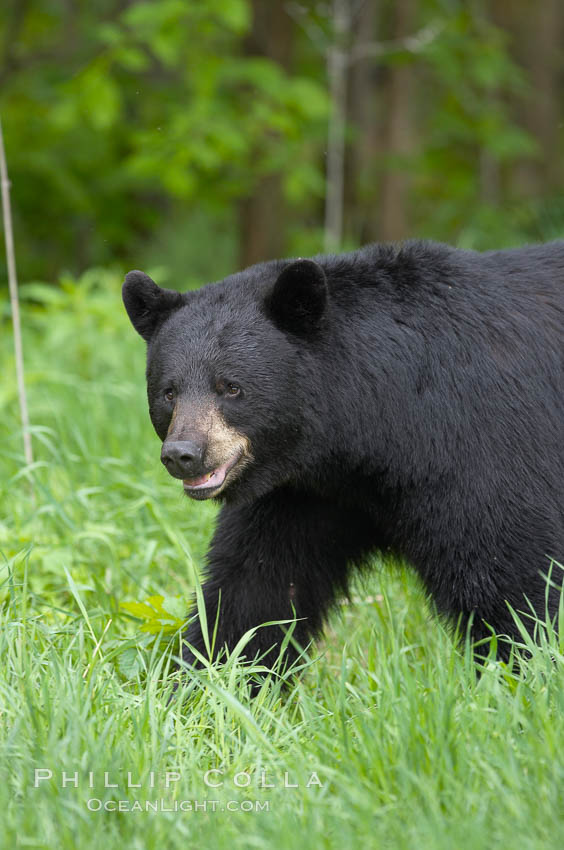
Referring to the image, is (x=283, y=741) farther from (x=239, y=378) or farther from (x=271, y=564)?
(x=239, y=378)

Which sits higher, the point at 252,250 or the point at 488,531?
the point at 252,250

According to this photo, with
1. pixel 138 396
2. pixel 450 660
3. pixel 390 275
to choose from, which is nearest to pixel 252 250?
pixel 138 396

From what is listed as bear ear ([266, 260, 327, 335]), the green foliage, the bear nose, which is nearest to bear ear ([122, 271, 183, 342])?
bear ear ([266, 260, 327, 335])

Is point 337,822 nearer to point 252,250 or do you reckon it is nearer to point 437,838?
point 437,838

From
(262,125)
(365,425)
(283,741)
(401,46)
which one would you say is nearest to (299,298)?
(365,425)

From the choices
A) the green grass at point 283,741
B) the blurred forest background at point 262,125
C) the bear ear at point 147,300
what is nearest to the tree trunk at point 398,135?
the blurred forest background at point 262,125

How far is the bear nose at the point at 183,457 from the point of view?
301 centimetres

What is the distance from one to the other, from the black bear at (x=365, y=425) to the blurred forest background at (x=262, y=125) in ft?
15.8

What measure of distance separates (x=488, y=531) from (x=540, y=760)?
88 centimetres

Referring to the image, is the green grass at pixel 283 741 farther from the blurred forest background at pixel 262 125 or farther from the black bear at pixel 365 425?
the blurred forest background at pixel 262 125

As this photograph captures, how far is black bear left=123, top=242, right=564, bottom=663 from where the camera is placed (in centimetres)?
316

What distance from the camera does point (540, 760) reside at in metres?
2.41

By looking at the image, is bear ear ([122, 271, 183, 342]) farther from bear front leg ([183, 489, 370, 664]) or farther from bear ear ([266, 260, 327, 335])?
bear front leg ([183, 489, 370, 664])

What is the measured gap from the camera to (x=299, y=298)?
10.6ft
